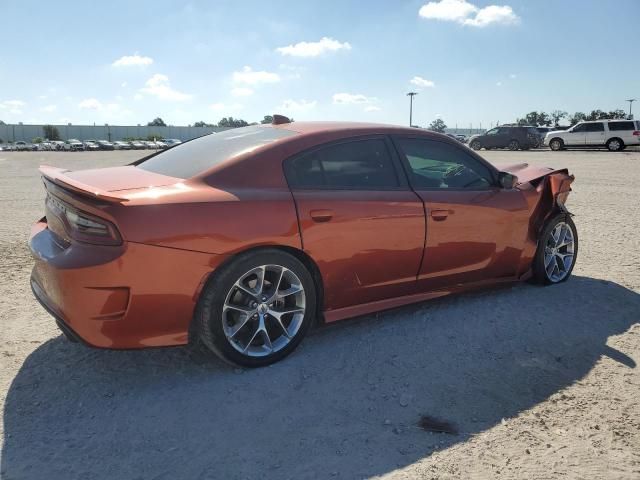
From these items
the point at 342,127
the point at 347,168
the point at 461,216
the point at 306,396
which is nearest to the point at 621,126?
the point at 461,216

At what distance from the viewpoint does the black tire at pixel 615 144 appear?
27.6 m

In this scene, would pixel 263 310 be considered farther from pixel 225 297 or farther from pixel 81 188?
pixel 81 188

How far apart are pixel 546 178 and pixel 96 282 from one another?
3680mm

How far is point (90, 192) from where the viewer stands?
8.87 ft

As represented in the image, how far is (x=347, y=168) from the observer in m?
3.48

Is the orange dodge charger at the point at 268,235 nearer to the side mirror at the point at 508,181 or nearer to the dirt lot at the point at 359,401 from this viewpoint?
the side mirror at the point at 508,181

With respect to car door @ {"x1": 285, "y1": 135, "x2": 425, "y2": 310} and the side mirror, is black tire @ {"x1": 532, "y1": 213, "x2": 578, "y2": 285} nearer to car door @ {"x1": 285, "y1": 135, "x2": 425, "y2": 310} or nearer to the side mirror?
the side mirror

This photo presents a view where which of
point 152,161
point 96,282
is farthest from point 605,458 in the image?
point 152,161

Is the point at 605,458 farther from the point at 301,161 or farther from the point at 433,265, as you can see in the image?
the point at 301,161

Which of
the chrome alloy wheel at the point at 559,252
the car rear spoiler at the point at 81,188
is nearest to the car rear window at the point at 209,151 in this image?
the car rear spoiler at the point at 81,188

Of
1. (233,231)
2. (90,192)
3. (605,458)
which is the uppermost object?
(90,192)

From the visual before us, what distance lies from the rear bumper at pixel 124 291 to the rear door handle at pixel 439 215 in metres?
1.58

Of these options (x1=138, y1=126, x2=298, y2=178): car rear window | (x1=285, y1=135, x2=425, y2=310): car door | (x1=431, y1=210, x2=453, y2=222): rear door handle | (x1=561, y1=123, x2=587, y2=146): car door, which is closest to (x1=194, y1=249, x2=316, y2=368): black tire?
(x1=285, y1=135, x2=425, y2=310): car door

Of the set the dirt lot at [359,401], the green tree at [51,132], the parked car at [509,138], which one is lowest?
the dirt lot at [359,401]
